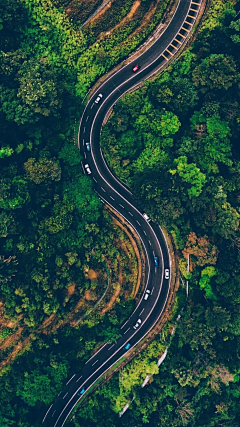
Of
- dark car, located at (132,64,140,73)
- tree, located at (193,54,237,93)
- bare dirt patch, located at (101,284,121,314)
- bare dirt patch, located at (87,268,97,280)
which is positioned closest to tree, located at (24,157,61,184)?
bare dirt patch, located at (87,268,97,280)

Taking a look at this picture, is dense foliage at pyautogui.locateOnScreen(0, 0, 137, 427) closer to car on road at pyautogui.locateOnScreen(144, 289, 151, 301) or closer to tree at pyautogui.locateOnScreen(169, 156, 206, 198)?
car on road at pyautogui.locateOnScreen(144, 289, 151, 301)

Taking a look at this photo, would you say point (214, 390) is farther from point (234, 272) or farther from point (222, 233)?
point (222, 233)

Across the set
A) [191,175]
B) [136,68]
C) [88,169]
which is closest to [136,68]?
[136,68]

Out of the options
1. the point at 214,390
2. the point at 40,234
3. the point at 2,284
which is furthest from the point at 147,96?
the point at 214,390

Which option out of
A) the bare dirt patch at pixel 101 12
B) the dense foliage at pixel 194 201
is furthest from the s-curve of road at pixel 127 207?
the bare dirt patch at pixel 101 12

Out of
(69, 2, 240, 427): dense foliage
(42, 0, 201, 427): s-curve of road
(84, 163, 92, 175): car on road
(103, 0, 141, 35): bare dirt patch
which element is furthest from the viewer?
(84, 163, 92, 175): car on road

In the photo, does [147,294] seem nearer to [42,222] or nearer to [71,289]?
[71,289]
